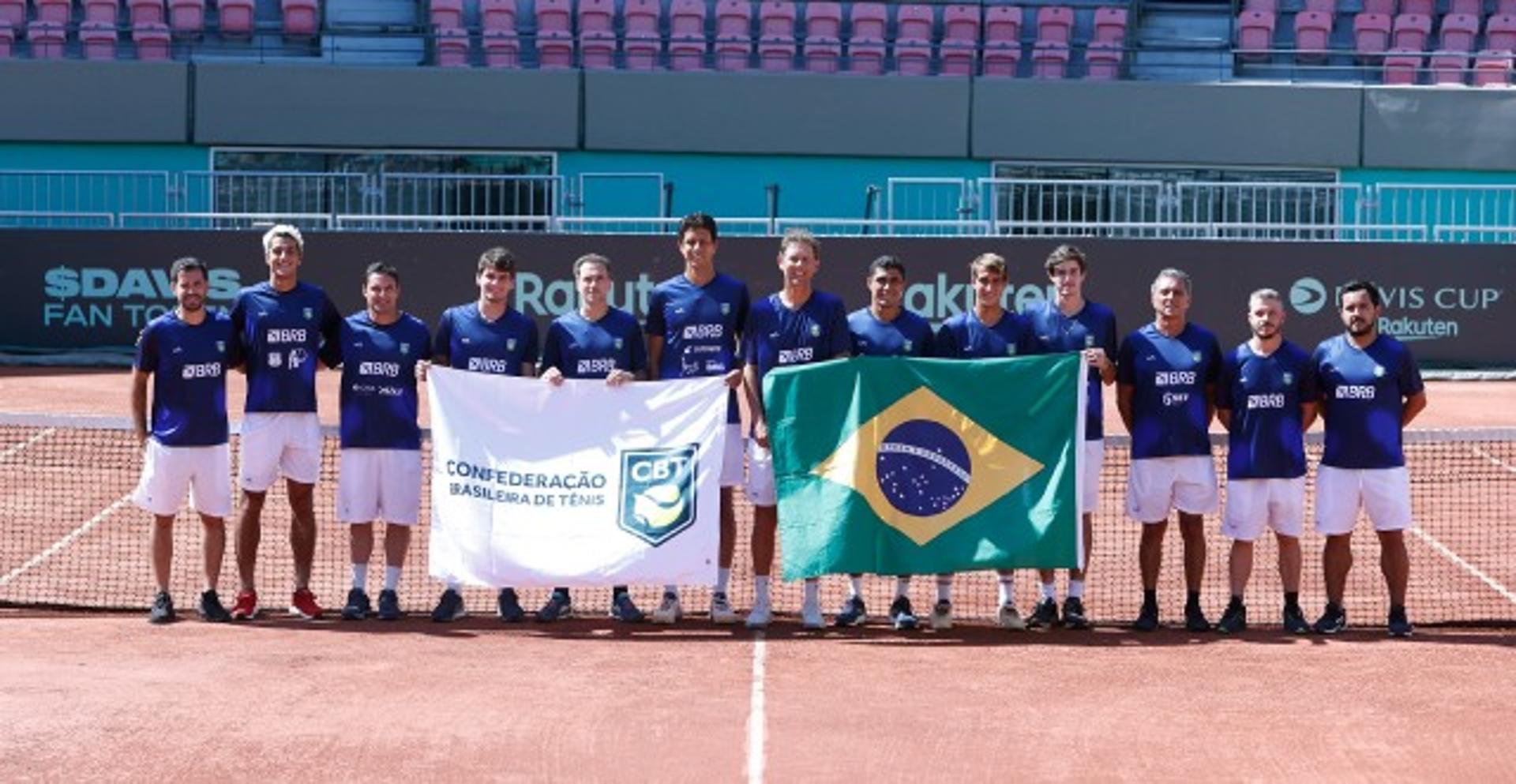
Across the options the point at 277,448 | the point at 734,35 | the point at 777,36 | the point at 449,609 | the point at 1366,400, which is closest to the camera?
the point at 1366,400

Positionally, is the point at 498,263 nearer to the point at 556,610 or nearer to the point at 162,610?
the point at 556,610

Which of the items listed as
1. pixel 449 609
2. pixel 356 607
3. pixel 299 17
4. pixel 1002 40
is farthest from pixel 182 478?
pixel 1002 40

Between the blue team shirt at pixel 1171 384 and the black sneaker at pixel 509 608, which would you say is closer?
the blue team shirt at pixel 1171 384

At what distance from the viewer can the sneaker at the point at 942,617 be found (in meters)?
13.0

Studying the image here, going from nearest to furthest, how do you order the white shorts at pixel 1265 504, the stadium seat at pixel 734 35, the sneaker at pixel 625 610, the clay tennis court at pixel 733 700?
1. the clay tennis court at pixel 733 700
2. the white shorts at pixel 1265 504
3. the sneaker at pixel 625 610
4. the stadium seat at pixel 734 35

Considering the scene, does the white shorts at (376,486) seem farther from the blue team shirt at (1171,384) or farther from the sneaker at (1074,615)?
the blue team shirt at (1171,384)

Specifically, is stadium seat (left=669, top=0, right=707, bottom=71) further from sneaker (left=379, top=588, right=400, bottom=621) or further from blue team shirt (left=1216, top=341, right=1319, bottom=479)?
blue team shirt (left=1216, top=341, right=1319, bottom=479)

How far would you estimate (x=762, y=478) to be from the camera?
513 inches

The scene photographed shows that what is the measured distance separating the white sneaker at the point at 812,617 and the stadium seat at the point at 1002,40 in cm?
2270

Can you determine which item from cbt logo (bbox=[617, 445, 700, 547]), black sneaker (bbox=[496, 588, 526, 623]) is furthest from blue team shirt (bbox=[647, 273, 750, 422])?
black sneaker (bbox=[496, 588, 526, 623])

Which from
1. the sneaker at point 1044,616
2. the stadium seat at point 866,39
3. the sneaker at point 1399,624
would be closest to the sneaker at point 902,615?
the sneaker at point 1044,616

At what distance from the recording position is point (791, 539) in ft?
42.1

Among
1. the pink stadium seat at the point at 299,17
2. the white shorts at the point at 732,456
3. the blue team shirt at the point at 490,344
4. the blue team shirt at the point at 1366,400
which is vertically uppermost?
the pink stadium seat at the point at 299,17

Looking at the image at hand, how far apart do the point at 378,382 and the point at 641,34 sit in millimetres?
22048
